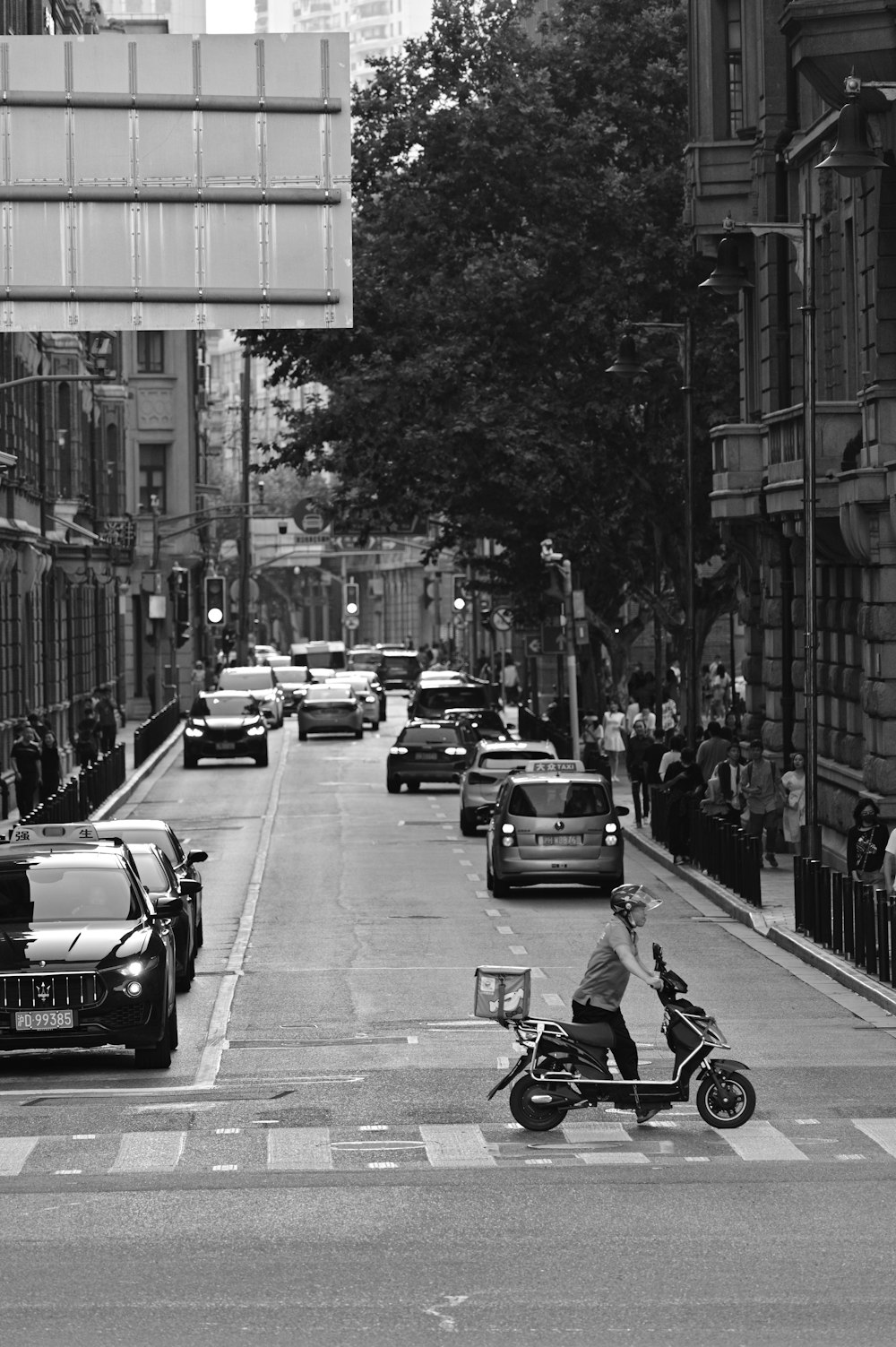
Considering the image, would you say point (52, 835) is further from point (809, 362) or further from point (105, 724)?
point (105, 724)

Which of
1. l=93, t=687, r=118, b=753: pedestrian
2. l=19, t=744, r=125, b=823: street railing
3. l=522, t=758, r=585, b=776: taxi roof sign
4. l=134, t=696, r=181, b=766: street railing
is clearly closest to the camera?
l=522, t=758, r=585, b=776: taxi roof sign

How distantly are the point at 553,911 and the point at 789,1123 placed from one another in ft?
50.0

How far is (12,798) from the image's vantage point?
46.7m

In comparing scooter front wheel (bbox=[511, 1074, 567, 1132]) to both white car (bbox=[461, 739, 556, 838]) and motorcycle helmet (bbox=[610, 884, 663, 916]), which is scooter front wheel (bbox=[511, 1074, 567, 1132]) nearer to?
motorcycle helmet (bbox=[610, 884, 663, 916])

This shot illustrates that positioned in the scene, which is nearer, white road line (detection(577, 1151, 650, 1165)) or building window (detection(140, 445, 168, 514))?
white road line (detection(577, 1151, 650, 1165))

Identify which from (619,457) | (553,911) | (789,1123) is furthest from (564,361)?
(789,1123)

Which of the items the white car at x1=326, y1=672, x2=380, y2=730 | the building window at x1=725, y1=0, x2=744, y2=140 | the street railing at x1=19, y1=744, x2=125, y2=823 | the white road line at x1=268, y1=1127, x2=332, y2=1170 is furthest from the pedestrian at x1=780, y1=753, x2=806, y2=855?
the white car at x1=326, y1=672, x2=380, y2=730

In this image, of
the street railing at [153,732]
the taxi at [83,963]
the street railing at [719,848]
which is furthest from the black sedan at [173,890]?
the street railing at [153,732]

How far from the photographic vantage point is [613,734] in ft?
170

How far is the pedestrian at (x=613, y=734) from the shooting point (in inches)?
2039

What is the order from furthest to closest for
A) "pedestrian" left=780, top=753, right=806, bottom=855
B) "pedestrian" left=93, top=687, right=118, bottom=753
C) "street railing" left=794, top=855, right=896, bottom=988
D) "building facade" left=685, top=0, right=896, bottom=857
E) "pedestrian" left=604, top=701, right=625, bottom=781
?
"pedestrian" left=93, top=687, right=118, bottom=753 → "pedestrian" left=604, top=701, right=625, bottom=781 → "pedestrian" left=780, top=753, right=806, bottom=855 → "building facade" left=685, top=0, right=896, bottom=857 → "street railing" left=794, top=855, right=896, bottom=988

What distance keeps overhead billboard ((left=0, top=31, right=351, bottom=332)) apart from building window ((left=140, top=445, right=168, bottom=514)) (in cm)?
7492

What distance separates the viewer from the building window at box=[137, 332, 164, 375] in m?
99.1

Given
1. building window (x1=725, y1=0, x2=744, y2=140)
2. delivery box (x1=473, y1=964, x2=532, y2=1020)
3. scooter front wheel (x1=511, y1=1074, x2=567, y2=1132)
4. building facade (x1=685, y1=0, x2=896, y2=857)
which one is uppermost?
building window (x1=725, y1=0, x2=744, y2=140)
